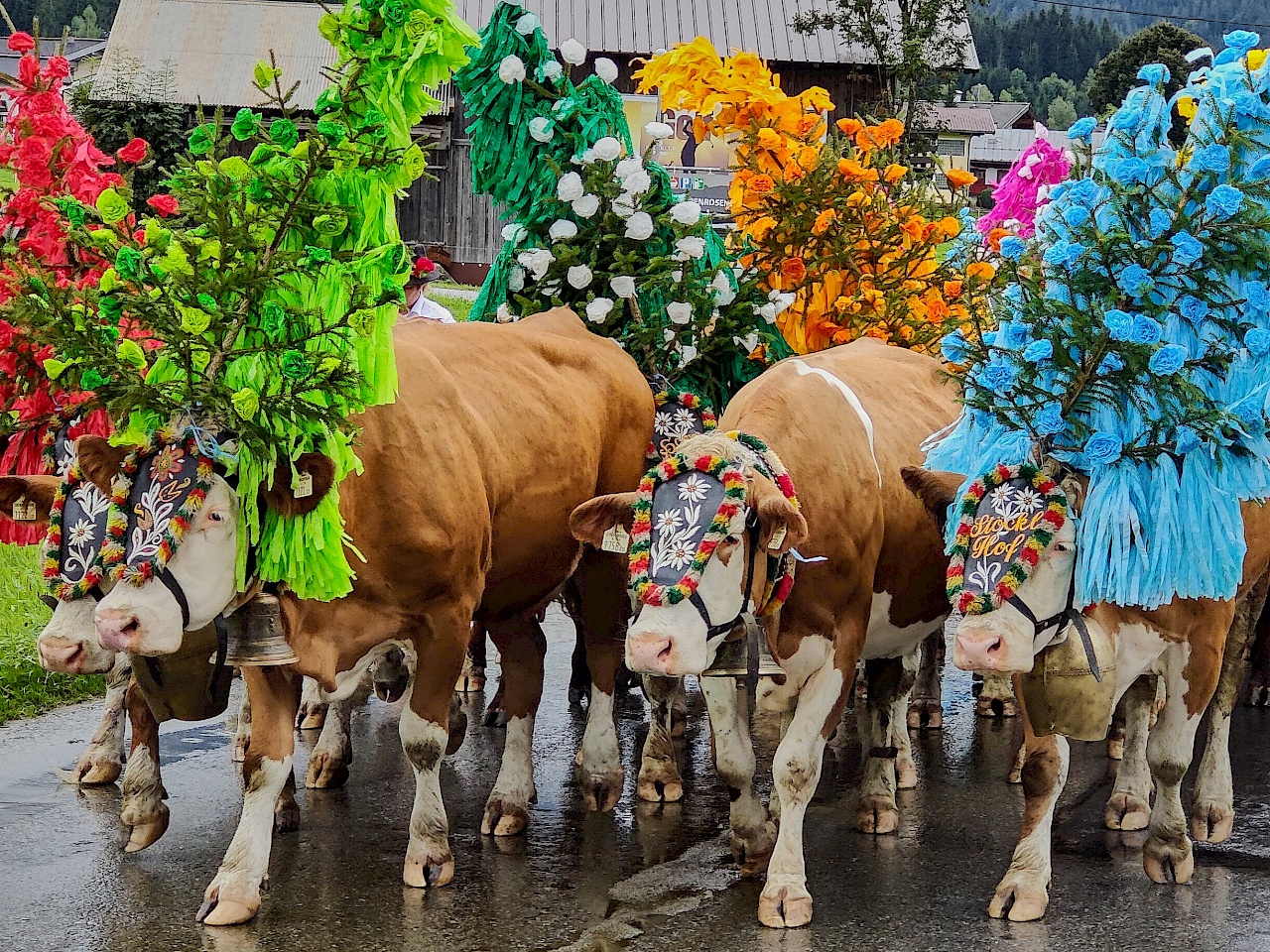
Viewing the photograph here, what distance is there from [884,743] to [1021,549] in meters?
1.66

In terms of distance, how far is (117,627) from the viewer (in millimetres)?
4984

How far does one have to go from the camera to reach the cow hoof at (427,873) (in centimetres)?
573

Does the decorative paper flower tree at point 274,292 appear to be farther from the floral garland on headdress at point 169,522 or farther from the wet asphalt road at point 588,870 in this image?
the wet asphalt road at point 588,870

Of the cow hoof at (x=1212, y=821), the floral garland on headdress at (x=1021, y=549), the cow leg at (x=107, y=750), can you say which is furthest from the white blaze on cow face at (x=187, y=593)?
the cow hoof at (x=1212, y=821)

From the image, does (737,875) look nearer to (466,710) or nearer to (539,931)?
(539,931)

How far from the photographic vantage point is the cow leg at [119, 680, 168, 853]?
6074 mm

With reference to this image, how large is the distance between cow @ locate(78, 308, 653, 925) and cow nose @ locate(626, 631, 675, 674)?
101cm

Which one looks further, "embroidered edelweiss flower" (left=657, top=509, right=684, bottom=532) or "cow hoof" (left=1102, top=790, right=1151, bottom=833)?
"cow hoof" (left=1102, top=790, right=1151, bottom=833)

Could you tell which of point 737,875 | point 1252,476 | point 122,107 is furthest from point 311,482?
point 122,107

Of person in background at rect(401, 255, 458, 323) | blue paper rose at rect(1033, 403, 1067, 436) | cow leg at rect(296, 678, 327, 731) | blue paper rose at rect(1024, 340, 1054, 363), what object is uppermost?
person in background at rect(401, 255, 458, 323)

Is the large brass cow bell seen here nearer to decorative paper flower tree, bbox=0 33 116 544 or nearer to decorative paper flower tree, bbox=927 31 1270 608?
decorative paper flower tree, bbox=927 31 1270 608

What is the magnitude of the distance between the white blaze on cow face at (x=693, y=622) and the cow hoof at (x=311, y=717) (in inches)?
133

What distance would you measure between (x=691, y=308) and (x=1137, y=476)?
2.66 m

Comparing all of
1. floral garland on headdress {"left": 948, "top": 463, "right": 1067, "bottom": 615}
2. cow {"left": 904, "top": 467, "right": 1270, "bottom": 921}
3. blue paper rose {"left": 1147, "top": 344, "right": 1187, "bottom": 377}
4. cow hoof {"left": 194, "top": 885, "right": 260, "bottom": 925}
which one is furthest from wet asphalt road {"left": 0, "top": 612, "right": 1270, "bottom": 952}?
blue paper rose {"left": 1147, "top": 344, "right": 1187, "bottom": 377}
